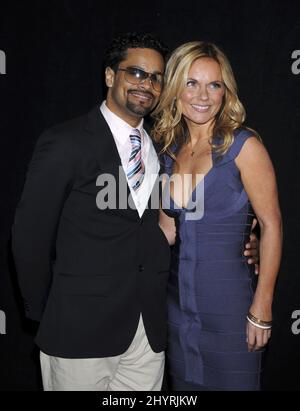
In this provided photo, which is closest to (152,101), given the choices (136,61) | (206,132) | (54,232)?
(136,61)

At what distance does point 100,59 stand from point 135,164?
0.74 metres

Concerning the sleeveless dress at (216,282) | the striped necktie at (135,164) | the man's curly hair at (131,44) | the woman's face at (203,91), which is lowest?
the sleeveless dress at (216,282)

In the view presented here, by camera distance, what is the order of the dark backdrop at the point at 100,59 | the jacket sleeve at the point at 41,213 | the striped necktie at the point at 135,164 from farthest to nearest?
1. the dark backdrop at the point at 100,59
2. the striped necktie at the point at 135,164
3. the jacket sleeve at the point at 41,213

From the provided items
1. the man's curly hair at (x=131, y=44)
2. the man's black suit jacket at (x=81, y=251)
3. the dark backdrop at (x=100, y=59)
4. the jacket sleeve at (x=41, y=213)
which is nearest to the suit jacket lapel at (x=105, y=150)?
the man's black suit jacket at (x=81, y=251)

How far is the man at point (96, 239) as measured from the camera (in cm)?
178

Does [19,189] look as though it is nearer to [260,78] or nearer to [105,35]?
[105,35]

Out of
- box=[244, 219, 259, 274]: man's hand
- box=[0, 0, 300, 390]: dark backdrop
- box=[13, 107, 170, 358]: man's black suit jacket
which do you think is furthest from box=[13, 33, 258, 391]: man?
box=[0, 0, 300, 390]: dark backdrop

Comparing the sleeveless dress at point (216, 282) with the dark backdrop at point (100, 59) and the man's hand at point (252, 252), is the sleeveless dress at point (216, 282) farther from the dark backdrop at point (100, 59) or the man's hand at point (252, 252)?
the dark backdrop at point (100, 59)

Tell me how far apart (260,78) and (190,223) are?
90 cm

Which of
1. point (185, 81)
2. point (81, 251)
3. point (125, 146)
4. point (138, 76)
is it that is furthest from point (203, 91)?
point (81, 251)

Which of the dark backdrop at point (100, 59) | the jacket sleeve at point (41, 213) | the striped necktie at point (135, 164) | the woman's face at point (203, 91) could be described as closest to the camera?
the jacket sleeve at point (41, 213)

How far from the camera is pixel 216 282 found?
1.93 meters

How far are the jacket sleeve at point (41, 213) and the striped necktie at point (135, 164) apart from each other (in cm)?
22

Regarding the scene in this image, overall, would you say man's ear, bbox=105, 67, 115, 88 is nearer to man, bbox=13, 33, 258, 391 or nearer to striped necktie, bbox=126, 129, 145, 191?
Answer: man, bbox=13, 33, 258, 391
